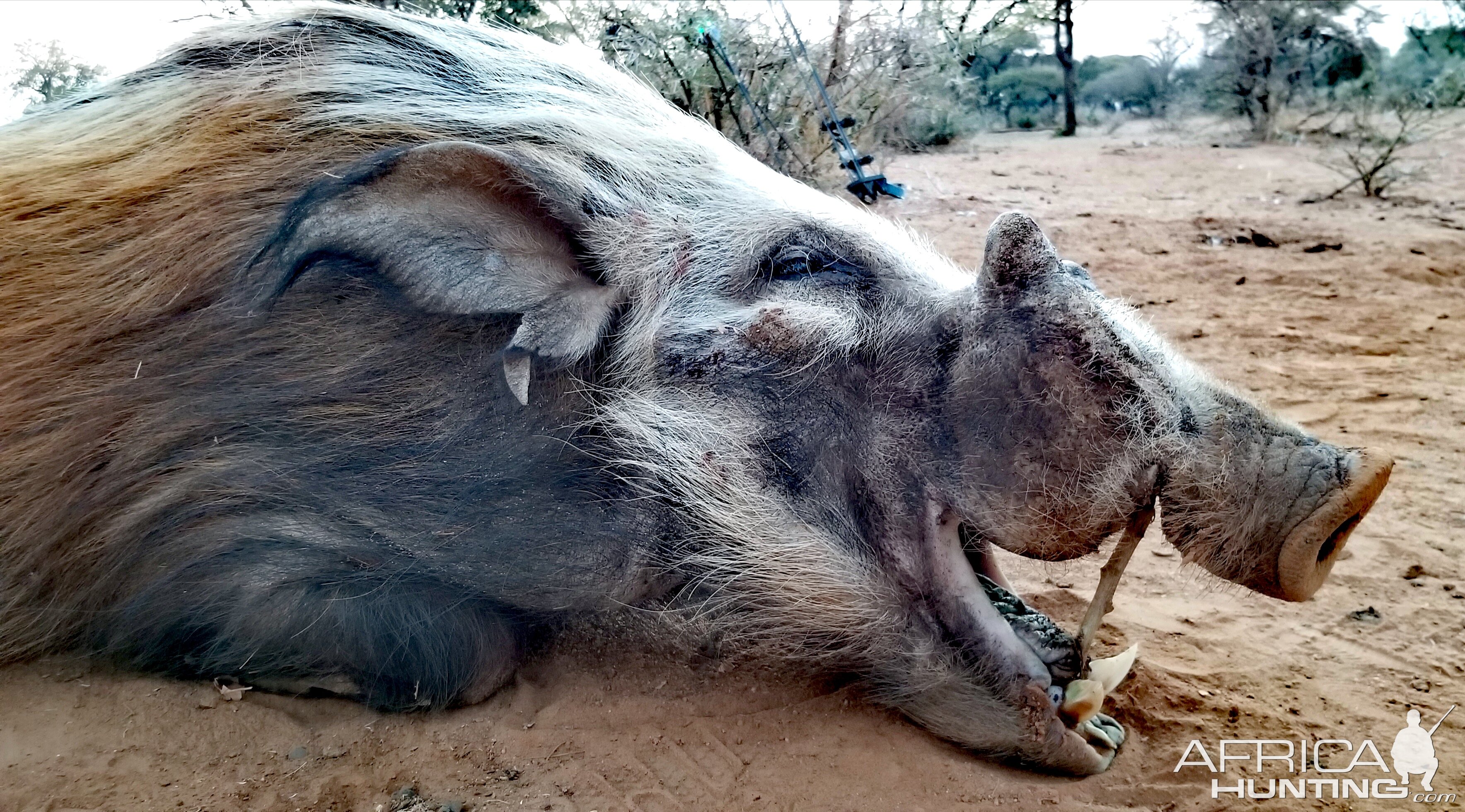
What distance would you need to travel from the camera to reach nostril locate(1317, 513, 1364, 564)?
5.22 feet

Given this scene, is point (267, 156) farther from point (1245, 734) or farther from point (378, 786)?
point (1245, 734)

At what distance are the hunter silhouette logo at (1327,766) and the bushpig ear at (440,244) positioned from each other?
144 cm

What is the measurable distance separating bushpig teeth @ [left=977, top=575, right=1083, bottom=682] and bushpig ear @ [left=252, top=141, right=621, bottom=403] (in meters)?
0.96

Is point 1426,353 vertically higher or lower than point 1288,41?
lower

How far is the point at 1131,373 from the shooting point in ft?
5.55

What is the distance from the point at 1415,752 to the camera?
182 cm

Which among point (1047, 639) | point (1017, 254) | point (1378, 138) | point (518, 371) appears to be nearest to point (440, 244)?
point (518, 371)

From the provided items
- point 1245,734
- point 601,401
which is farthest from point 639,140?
point 1245,734

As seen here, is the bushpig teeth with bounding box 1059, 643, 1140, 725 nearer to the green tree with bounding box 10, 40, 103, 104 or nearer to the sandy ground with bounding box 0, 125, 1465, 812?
the sandy ground with bounding box 0, 125, 1465, 812

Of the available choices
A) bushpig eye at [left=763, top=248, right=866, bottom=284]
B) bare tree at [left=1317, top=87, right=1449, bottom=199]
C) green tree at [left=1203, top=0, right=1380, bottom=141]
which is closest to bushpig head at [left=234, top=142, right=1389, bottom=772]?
bushpig eye at [left=763, top=248, right=866, bottom=284]

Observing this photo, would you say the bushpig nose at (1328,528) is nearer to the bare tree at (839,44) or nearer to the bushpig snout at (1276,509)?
the bushpig snout at (1276,509)

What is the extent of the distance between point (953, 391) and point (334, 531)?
47.4 inches

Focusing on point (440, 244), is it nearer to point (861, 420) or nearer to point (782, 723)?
point (861, 420)

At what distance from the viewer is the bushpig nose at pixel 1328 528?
1.55m
